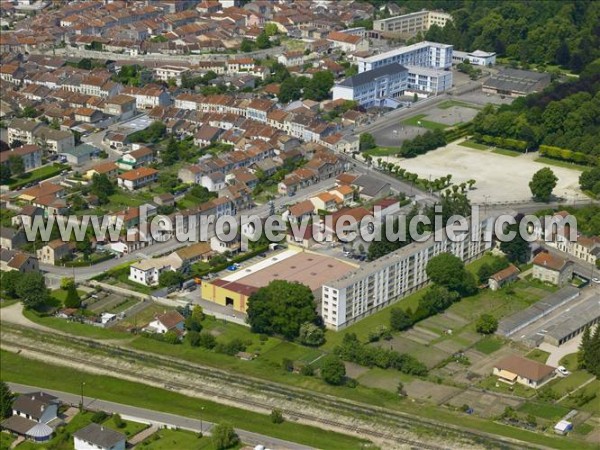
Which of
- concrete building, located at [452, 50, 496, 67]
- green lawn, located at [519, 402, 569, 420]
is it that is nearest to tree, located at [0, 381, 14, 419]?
green lawn, located at [519, 402, 569, 420]

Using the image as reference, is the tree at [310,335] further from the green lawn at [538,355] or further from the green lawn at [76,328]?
the green lawn at [538,355]

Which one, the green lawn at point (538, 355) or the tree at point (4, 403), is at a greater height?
the tree at point (4, 403)

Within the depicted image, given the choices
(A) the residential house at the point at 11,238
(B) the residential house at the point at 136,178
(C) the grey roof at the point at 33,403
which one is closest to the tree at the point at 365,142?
(B) the residential house at the point at 136,178

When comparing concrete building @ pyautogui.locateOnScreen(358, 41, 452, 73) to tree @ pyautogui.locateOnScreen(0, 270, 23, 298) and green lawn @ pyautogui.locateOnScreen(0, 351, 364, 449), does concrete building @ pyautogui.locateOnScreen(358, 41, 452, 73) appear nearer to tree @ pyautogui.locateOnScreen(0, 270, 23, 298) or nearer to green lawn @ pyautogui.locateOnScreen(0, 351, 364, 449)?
tree @ pyautogui.locateOnScreen(0, 270, 23, 298)

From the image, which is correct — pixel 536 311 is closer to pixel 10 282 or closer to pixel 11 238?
pixel 10 282

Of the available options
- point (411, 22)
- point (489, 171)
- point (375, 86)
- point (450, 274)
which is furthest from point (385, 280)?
point (411, 22)

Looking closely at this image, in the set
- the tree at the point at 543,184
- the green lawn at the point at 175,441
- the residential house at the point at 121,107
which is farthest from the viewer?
the residential house at the point at 121,107
